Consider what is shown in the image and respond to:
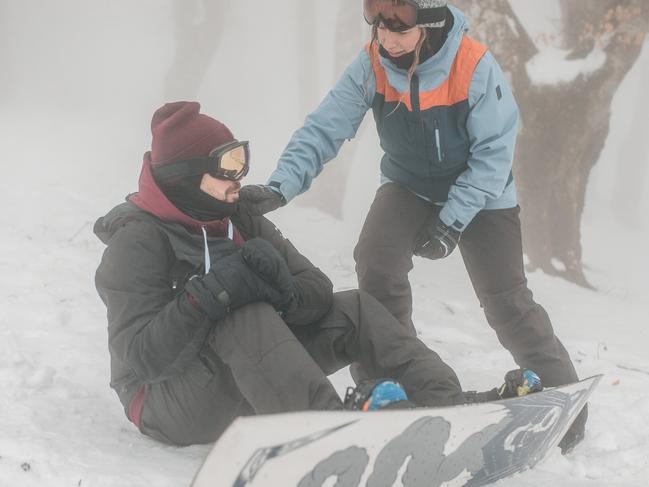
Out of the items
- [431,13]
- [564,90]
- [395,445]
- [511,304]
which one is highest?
[431,13]

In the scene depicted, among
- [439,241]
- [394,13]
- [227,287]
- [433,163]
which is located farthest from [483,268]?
[227,287]

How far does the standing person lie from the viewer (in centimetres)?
329

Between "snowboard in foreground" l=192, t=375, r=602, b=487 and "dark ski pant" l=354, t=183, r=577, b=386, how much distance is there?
619mm

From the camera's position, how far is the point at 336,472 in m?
2.10

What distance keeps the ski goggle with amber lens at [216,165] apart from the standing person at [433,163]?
26cm

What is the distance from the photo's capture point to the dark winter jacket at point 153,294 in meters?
2.49

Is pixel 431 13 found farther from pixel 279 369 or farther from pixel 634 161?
pixel 634 161

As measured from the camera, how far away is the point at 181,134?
2850 mm

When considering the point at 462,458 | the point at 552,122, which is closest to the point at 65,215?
the point at 552,122

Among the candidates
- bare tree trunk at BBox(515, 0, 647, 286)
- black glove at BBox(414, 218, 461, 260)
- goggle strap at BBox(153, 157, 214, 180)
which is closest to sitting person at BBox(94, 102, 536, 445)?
goggle strap at BBox(153, 157, 214, 180)

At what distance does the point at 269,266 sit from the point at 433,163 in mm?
1277

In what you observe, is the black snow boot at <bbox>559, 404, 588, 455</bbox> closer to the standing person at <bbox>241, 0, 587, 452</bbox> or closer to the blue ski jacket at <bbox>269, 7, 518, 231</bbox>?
the standing person at <bbox>241, 0, 587, 452</bbox>

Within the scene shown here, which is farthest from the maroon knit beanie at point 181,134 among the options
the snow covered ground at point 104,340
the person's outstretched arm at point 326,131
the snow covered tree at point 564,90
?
the snow covered tree at point 564,90

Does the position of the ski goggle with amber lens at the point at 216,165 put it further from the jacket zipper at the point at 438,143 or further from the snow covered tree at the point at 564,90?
the snow covered tree at the point at 564,90
